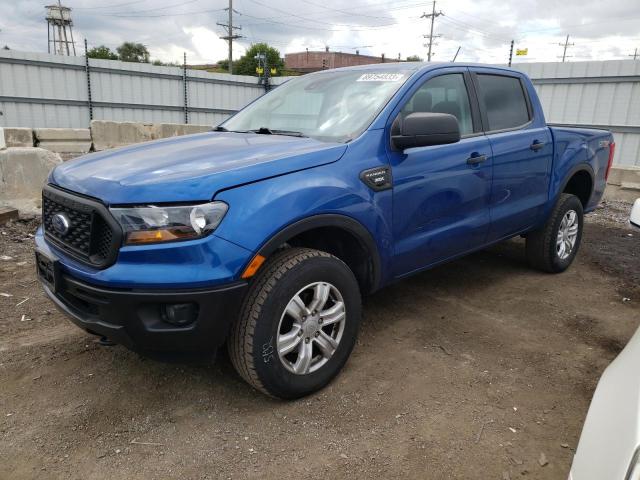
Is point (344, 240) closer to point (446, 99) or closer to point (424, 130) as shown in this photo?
point (424, 130)

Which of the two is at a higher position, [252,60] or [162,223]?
[252,60]

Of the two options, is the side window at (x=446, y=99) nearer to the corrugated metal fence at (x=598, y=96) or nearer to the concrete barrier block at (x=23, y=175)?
the concrete barrier block at (x=23, y=175)

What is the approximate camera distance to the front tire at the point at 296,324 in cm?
235

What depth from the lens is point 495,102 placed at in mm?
3967

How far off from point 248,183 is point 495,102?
2537mm

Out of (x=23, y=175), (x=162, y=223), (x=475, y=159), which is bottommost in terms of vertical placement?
(x=23, y=175)

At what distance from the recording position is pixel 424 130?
2.81 m

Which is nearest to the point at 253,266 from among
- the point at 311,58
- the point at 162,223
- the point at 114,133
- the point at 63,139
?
the point at 162,223

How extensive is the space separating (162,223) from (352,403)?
53.4 inches

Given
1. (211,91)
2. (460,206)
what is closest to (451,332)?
(460,206)

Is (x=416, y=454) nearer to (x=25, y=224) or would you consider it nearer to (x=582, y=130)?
(x=582, y=130)

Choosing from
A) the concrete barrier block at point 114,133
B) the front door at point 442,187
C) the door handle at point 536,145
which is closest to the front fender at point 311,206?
the front door at point 442,187

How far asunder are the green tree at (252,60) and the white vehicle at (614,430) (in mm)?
64954

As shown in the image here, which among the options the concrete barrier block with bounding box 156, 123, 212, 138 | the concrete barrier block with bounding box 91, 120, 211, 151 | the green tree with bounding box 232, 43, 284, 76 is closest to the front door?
A: the concrete barrier block with bounding box 91, 120, 211, 151
